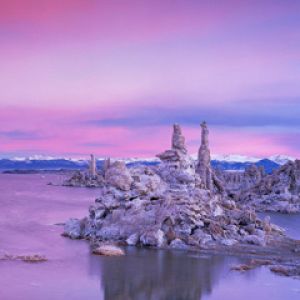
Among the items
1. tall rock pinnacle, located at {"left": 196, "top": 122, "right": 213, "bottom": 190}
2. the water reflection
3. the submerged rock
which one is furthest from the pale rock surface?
tall rock pinnacle, located at {"left": 196, "top": 122, "right": 213, "bottom": 190}

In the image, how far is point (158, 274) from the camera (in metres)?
32.6

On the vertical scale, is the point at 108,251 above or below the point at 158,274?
above

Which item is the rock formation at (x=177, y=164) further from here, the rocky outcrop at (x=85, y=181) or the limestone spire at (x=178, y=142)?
the rocky outcrop at (x=85, y=181)

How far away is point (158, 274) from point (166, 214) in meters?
9.89

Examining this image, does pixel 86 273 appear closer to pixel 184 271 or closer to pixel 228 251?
pixel 184 271

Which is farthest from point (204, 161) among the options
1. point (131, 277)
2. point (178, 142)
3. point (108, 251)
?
point (131, 277)

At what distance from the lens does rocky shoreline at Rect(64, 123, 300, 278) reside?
40.8 metres

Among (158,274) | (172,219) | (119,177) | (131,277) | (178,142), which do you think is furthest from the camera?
(178,142)

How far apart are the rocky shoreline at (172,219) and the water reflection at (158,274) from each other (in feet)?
8.85

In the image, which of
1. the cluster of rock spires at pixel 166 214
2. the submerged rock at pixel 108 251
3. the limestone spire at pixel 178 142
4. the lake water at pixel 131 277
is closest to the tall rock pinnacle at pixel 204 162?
the cluster of rock spires at pixel 166 214

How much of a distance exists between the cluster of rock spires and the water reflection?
317 centimetres

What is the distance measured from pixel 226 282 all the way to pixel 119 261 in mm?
7635

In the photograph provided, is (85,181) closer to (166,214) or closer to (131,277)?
(166,214)

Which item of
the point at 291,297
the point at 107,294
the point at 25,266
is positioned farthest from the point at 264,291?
the point at 25,266
